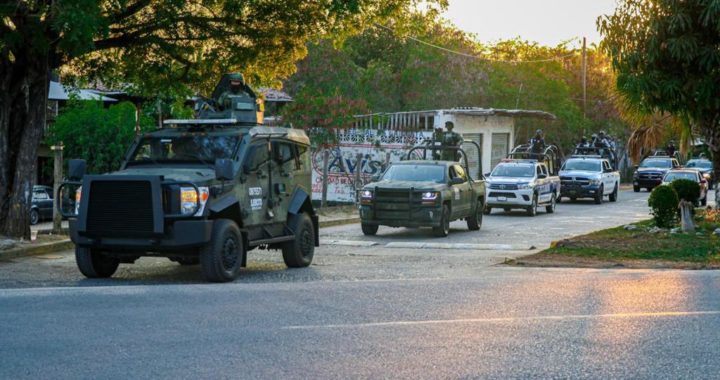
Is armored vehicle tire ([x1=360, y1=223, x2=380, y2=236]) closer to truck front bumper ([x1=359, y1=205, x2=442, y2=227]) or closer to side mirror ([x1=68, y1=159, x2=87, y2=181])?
truck front bumper ([x1=359, y1=205, x2=442, y2=227])

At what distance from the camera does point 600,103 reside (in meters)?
63.6

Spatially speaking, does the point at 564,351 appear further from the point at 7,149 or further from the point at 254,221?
the point at 7,149

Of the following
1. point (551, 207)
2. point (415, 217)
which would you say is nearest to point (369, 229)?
point (415, 217)

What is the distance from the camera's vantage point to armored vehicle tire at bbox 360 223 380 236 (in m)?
24.9

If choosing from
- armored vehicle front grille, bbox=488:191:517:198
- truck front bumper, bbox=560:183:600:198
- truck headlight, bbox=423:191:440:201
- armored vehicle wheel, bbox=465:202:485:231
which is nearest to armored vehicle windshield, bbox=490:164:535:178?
armored vehicle front grille, bbox=488:191:517:198

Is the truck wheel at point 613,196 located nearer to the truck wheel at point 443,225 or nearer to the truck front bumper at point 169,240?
the truck wheel at point 443,225

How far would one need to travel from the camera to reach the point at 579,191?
4031 centimetres

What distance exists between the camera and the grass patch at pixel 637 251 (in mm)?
18094

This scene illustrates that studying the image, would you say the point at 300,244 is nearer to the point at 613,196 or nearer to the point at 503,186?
the point at 503,186

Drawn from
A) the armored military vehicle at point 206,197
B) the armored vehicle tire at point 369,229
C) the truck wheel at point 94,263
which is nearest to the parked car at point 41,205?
the armored vehicle tire at point 369,229

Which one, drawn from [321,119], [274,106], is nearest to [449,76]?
[274,106]

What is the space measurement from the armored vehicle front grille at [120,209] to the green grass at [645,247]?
26.3 ft

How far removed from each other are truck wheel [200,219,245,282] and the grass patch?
17.6 ft

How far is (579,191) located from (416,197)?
17.7 meters
